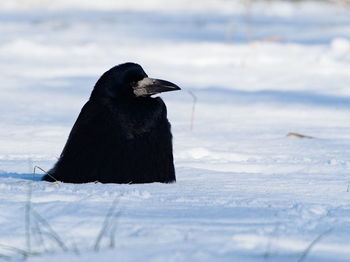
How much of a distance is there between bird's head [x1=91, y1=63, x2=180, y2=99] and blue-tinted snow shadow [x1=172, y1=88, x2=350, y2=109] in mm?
2646

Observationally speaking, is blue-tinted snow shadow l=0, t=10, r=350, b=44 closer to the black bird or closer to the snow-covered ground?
the snow-covered ground

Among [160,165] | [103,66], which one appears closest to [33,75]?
[103,66]

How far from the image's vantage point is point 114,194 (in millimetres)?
2758

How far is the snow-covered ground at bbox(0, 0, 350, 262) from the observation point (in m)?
2.16

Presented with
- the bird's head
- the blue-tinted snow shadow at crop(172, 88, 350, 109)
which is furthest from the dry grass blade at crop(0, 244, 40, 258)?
the blue-tinted snow shadow at crop(172, 88, 350, 109)

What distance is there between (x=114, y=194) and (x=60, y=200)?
0.69ft

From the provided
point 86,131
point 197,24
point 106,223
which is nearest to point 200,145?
point 86,131

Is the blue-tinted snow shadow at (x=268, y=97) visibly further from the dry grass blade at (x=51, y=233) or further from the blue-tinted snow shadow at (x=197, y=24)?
the dry grass blade at (x=51, y=233)

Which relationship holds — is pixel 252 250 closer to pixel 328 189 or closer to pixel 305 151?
pixel 328 189

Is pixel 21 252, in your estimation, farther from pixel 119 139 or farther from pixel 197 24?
pixel 197 24

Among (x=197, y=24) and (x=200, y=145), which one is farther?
(x=197, y=24)

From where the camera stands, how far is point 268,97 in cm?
629

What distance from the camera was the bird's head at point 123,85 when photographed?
3.35 metres

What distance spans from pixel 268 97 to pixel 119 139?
322cm
